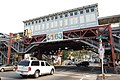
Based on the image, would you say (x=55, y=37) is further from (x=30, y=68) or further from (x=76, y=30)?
(x=30, y=68)

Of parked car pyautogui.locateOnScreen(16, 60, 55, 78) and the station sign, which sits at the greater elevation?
the station sign

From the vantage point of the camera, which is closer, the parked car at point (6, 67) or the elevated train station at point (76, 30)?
the parked car at point (6, 67)

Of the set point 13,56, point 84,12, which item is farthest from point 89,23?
point 13,56

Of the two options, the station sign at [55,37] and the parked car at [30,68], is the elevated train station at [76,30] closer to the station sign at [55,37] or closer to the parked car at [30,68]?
the station sign at [55,37]

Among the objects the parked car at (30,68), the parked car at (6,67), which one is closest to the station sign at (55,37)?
the parked car at (6,67)

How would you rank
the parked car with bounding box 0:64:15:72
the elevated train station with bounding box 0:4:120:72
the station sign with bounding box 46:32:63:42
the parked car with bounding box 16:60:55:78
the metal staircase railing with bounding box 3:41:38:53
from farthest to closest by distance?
the metal staircase railing with bounding box 3:41:38:53, the station sign with bounding box 46:32:63:42, the elevated train station with bounding box 0:4:120:72, the parked car with bounding box 0:64:15:72, the parked car with bounding box 16:60:55:78

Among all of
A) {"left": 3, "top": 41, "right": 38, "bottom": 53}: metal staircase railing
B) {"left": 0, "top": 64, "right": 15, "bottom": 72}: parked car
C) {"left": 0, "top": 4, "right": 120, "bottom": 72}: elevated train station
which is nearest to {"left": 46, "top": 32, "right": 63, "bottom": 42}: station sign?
{"left": 0, "top": 4, "right": 120, "bottom": 72}: elevated train station

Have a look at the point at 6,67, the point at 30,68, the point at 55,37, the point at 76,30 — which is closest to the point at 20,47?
the point at 55,37

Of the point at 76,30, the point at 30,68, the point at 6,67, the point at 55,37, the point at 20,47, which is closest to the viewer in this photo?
the point at 30,68

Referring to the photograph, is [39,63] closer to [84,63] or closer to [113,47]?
[113,47]

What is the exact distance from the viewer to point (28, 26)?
4428cm

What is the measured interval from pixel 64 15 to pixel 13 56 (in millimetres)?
25607

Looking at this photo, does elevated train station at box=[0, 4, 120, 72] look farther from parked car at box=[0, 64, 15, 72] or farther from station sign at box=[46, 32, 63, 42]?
parked car at box=[0, 64, 15, 72]

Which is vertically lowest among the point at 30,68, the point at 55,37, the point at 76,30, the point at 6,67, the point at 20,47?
the point at 6,67
